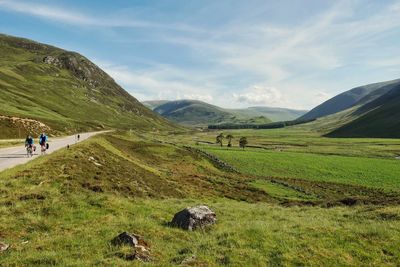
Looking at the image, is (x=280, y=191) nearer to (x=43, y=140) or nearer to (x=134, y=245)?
(x=43, y=140)

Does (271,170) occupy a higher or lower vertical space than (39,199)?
lower

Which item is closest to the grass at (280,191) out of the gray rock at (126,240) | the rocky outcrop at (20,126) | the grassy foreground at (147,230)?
the grassy foreground at (147,230)

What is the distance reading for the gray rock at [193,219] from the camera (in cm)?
2131

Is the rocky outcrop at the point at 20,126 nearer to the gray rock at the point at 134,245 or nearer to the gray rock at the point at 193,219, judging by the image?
the gray rock at the point at 193,219

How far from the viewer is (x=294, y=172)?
78500 millimetres

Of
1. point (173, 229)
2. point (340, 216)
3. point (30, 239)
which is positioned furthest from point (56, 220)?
point (340, 216)

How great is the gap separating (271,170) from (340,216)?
52889mm

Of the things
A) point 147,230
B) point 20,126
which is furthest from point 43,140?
point 20,126

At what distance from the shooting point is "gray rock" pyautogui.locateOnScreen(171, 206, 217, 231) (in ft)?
69.9

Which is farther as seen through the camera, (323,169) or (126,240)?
(323,169)

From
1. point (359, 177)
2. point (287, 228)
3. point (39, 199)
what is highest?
point (39, 199)

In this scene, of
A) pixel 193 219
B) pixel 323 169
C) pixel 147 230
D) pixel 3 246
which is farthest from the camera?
pixel 323 169

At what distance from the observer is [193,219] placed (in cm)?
2158

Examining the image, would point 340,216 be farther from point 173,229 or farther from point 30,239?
point 30,239
